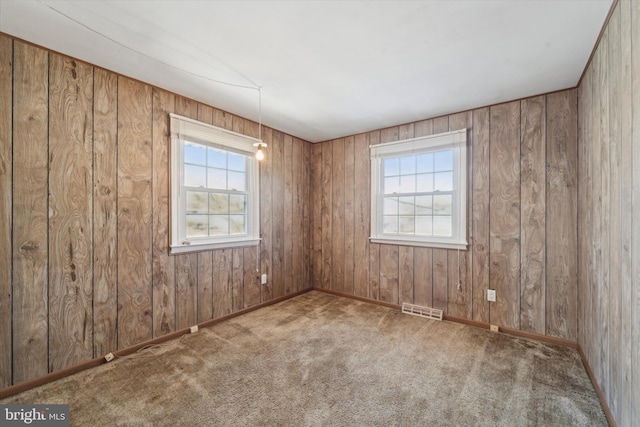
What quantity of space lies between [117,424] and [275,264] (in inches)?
93.0

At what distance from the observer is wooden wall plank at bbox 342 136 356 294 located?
400 cm

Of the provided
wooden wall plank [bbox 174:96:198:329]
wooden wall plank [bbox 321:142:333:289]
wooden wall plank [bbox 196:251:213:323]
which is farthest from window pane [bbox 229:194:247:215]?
wooden wall plank [bbox 321:142:333:289]

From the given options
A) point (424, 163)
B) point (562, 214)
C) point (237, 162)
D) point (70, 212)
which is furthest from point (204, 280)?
point (562, 214)

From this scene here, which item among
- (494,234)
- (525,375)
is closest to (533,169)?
(494,234)

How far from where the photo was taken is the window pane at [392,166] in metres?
3.62

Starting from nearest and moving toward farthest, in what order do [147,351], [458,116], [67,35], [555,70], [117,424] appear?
[117,424], [67,35], [555,70], [147,351], [458,116]

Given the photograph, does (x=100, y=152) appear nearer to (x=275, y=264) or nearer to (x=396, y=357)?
(x=275, y=264)

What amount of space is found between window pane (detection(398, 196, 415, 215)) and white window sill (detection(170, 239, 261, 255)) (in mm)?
1997

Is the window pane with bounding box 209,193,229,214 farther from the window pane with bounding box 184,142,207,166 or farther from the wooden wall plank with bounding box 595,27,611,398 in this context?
the wooden wall plank with bounding box 595,27,611,398

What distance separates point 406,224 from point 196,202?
2638 mm

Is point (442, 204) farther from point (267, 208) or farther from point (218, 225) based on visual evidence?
point (218, 225)

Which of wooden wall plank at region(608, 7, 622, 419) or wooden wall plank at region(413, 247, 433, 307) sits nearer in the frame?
wooden wall plank at region(608, 7, 622, 419)

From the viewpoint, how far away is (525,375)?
81.1 inches

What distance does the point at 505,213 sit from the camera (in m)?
2.83
